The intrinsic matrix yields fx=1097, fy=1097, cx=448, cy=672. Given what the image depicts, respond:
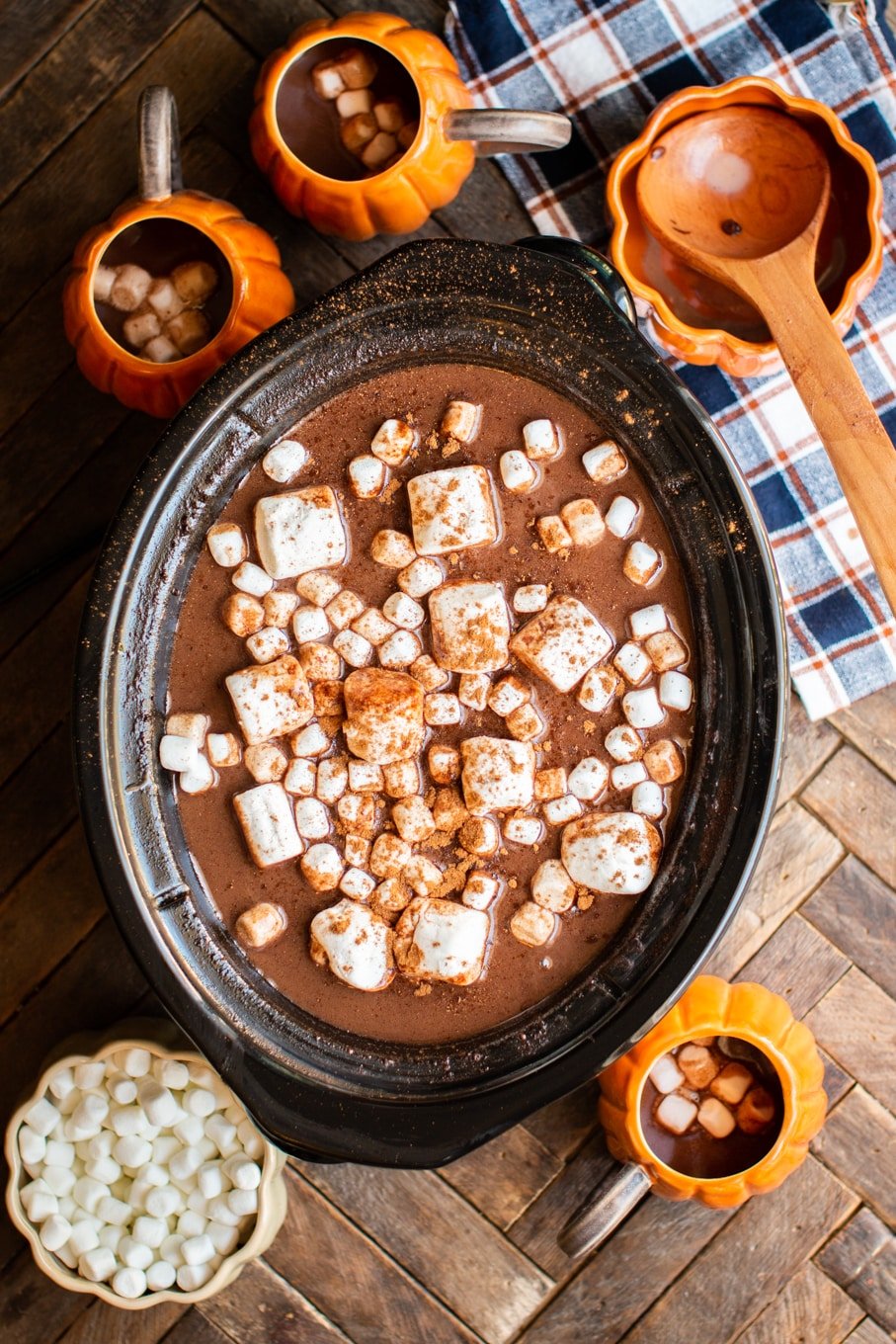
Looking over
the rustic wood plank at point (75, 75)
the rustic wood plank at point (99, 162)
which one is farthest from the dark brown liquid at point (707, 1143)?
the rustic wood plank at point (75, 75)

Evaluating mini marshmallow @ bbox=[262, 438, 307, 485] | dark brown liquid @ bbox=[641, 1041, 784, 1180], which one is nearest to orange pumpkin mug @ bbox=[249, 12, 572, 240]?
mini marshmallow @ bbox=[262, 438, 307, 485]

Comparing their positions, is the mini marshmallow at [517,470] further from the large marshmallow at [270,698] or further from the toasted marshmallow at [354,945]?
the toasted marshmallow at [354,945]

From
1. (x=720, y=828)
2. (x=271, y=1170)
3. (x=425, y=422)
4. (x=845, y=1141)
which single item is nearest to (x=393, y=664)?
(x=425, y=422)

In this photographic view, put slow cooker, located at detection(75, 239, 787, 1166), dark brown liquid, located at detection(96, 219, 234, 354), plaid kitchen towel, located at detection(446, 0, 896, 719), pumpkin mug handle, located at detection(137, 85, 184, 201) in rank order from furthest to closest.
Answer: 1. plaid kitchen towel, located at detection(446, 0, 896, 719)
2. dark brown liquid, located at detection(96, 219, 234, 354)
3. pumpkin mug handle, located at detection(137, 85, 184, 201)
4. slow cooker, located at detection(75, 239, 787, 1166)

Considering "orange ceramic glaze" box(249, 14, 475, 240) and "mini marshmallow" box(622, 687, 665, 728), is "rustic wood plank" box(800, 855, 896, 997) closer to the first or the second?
"mini marshmallow" box(622, 687, 665, 728)

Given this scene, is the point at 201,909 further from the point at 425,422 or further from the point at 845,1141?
the point at 845,1141

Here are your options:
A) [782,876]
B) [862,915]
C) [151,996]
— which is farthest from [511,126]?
[151,996]
